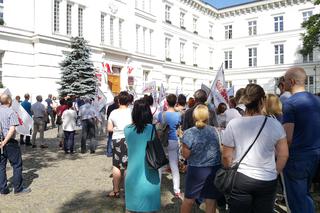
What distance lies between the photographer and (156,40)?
117ft

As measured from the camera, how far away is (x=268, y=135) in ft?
11.0

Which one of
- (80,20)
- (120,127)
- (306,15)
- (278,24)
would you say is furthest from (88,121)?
(278,24)

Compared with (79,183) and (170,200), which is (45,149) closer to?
(79,183)

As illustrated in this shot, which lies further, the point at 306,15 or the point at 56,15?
the point at 306,15

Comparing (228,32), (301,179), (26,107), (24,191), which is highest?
(228,32)

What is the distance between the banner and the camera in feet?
22.3

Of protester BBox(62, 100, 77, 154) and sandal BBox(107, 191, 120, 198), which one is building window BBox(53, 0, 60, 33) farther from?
sandal BBox(107, 191, 120, 198)

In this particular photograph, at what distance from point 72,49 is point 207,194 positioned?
2115cm

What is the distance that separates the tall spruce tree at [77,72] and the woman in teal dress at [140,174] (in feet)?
62.7

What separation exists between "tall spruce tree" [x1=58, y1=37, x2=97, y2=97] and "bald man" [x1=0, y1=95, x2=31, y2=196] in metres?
16.0

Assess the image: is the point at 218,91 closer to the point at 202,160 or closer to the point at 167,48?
the point at 202,160

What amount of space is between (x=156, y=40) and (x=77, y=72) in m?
14.4

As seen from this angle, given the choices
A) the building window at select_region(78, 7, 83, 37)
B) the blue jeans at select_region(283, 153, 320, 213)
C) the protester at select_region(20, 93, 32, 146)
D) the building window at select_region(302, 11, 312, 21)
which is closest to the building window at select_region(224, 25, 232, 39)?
the building window at select_region(302, 11, 312, 21)

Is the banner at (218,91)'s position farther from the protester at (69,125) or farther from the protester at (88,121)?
the protester at (69,125)
